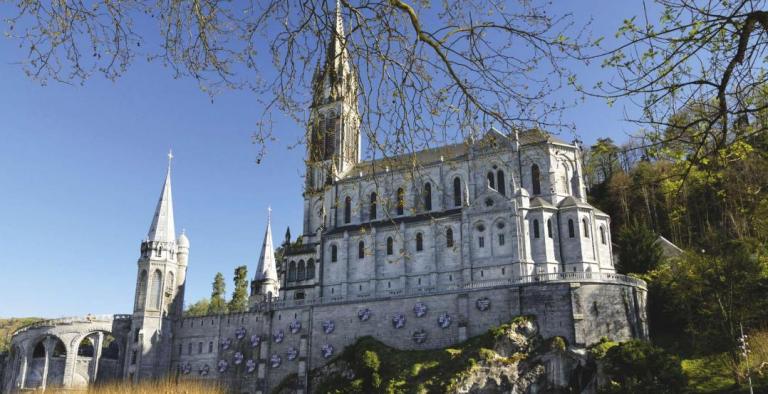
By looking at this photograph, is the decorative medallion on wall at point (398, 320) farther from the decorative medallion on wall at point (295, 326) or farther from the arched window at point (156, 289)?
the arched window at point (156, 289)

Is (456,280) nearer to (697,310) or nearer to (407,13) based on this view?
(697,310)

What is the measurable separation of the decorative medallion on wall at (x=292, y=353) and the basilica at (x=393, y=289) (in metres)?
0.09

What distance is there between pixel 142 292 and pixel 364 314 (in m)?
23.0

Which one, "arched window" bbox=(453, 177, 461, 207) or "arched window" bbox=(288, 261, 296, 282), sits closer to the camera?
"arched window" bbox=(453, 177, 461, 207)

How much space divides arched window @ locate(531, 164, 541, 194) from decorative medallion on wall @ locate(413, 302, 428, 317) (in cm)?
1354

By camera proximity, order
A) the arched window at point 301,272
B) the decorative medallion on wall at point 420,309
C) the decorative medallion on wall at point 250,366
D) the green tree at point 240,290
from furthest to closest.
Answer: the green tree at point 240,290 < the arched window at point 301,272 < the decorative medallion on wall at point 250,366 < the decorative medallion on wall at point 420,309

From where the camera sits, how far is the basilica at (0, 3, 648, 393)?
40875 millimetres

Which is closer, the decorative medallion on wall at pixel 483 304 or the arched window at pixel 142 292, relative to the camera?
the decorative medallion on wall at pixel 483 304

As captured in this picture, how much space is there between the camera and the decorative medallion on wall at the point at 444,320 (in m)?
42.5

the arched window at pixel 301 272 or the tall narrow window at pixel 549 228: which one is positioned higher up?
the tall narrow window at pixel 549 228

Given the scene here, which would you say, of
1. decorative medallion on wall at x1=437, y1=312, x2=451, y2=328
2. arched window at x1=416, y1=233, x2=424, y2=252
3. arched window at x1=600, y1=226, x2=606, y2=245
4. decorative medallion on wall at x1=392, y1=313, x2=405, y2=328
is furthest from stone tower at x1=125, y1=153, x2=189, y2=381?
arched window at x1=600, y1=226, x2=606, y2=245

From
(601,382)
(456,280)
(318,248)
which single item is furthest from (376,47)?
(318,248)

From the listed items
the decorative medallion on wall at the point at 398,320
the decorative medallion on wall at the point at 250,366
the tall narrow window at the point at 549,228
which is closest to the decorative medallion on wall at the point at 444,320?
the decorative medallion on wall at the point at 398,320

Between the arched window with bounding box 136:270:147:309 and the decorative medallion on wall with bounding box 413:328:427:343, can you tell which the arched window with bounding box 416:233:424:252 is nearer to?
the decorative medallion on wall with bounding box 413:328:427:343
